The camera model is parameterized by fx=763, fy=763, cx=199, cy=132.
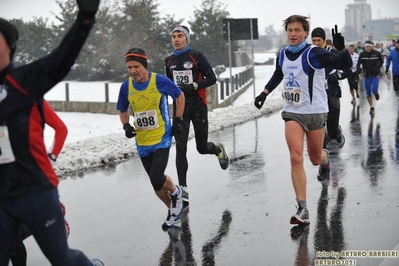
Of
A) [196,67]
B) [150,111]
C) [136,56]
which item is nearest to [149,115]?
[150,111]

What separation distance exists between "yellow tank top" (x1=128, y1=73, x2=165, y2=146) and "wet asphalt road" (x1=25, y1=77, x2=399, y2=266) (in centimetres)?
86

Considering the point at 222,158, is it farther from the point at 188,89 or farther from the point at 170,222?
the point at 170,222

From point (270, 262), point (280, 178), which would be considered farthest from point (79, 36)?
point (280, 178)

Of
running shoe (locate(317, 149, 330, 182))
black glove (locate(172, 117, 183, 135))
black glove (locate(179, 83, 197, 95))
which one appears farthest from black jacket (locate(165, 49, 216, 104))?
running shoe (locate(317, 149, 330, 182))

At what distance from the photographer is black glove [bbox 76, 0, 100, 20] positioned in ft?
11.8

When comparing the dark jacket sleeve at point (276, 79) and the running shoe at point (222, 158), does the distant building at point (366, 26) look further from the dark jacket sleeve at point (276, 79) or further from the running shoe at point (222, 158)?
the dark jacket sleeve at point (276, 79)

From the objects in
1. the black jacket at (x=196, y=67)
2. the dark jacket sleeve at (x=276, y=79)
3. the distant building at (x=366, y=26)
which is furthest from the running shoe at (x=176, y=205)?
the distant building at (x=366, y=26)

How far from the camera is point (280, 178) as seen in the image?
9648 mm

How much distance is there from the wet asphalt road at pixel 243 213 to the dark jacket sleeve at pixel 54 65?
2.39 meters

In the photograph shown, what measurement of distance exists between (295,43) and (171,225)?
211 cm

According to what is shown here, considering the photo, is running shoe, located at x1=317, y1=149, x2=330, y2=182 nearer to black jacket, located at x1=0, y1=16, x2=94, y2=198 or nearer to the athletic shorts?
the athletic shorts

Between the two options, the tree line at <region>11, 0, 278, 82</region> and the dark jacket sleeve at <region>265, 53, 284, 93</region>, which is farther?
the tree line at <region>11, 0, 278, 82</region>

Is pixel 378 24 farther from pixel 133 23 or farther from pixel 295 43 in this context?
pixel 295 43

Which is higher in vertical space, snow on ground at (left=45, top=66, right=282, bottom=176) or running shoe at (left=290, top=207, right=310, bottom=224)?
running shoe at (left=290, top=207, right=310, bottom=224)
